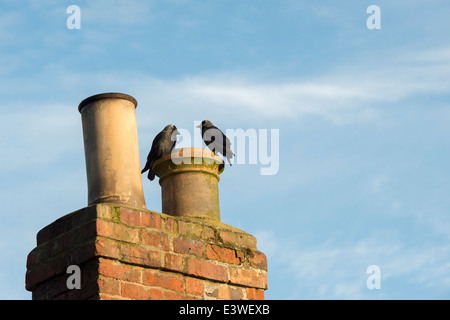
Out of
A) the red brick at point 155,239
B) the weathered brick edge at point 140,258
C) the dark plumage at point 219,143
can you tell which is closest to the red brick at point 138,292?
the weathered brick edge at point 140,258

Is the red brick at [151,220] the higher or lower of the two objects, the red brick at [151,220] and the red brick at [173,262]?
the higher

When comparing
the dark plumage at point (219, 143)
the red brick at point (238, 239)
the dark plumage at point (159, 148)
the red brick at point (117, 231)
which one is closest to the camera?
the red brick at point (117, 231)

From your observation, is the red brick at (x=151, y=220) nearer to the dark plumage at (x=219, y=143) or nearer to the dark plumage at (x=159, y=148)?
the dark plumage at (x=159, y=148)

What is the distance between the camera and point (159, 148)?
5371 millimetres

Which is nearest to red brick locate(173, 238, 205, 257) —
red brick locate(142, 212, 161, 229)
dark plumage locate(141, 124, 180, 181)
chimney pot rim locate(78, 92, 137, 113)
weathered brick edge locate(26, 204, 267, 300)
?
weathered brick edge locate(26, 204, 267, 300)

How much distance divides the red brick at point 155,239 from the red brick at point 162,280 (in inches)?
5.3

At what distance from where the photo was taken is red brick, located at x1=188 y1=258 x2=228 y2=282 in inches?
183

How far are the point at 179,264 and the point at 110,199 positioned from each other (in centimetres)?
53

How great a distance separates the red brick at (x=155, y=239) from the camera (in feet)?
14.9

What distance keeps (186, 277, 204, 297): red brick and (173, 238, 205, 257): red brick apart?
14 cm

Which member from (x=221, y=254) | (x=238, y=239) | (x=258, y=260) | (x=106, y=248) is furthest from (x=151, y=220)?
(x=258, y=260)

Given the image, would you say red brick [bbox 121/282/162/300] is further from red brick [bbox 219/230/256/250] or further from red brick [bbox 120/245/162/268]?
Result: red brick [bbox 219/230/256/250]

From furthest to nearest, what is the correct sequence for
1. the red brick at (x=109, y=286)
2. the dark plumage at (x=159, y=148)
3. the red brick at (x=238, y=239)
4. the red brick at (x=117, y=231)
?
the dark plumage at (x=159, y=148) → the red brick at (x=238, y=239) → the red brick at (x=117, y=231) → the red brick at (x=109, y=286)
